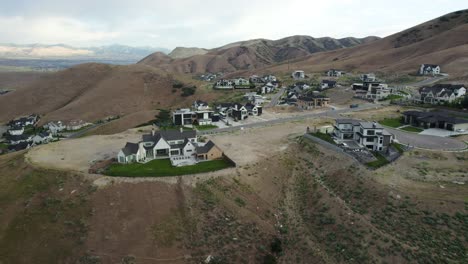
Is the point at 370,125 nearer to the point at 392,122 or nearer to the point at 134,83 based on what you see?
the point at 392,122

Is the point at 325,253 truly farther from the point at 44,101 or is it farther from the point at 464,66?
the point at 44,101

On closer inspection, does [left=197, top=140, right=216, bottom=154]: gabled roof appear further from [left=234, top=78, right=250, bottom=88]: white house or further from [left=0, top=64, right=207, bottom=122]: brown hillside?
[left=234, top=78, right=250, bottom=88]: white house

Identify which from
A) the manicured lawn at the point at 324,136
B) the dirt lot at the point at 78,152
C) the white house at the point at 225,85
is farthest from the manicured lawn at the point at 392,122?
the white house at the point at 225,85

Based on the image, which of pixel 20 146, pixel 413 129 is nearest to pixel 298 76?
pixel 413 129

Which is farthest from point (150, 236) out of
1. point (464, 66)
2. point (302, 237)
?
point (464, 66)

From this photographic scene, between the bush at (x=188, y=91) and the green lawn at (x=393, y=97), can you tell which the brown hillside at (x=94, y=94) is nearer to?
the bush at (x=188, y=91)

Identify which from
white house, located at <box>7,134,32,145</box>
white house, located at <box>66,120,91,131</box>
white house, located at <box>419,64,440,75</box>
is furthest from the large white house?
white house, located at <box>419,64,440,75</box>
